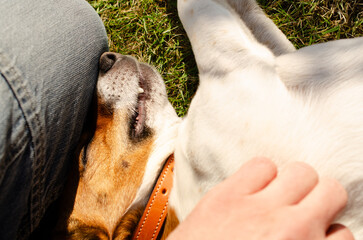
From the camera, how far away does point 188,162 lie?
1.75m

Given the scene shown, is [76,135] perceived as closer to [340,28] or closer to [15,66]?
[15,66]

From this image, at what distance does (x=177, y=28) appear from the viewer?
2734mm

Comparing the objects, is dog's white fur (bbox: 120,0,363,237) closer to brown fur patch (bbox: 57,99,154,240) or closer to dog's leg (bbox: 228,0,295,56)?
dog's leg (bbox: 228,0,295,56)

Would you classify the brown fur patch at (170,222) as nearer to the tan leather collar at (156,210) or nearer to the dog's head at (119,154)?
the tan leather collar at (156,210)

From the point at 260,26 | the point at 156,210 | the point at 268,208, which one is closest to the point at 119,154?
the point at 156,210

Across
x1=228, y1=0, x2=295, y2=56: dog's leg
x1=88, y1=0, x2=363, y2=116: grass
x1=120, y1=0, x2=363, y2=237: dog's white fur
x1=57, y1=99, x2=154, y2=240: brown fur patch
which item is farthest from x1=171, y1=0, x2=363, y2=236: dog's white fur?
x1=88, y1=0, x2=363, y2=116: grass

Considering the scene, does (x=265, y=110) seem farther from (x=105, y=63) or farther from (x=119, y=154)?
(x=105, y=63)

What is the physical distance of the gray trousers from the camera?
1.61 m

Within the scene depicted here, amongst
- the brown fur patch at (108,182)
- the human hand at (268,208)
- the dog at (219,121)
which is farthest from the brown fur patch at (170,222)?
the human hand at (268,208)

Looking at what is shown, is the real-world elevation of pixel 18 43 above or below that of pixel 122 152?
above

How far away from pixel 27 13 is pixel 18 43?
214mm

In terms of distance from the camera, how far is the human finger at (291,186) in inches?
41.4

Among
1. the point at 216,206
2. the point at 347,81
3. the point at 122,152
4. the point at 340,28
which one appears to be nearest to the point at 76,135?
the point at 122,152

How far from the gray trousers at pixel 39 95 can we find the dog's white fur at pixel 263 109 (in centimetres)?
59
